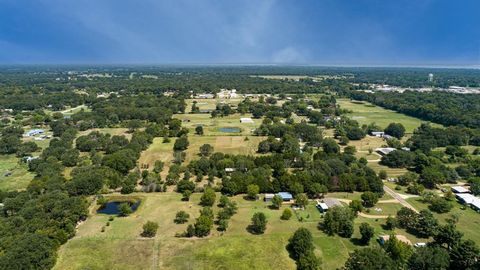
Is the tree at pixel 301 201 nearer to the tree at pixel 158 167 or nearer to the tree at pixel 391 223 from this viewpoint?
the tree at pixel 391 223

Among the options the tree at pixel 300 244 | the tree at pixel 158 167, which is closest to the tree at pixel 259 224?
the tree at pixel 300 244

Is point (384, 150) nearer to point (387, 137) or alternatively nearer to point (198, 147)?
point (387, 137)

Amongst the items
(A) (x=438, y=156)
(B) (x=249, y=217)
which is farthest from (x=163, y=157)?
(A) (x=438, y=156)

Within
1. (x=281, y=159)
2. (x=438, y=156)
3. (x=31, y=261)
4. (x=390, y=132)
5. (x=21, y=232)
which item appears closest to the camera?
(x=31, y=261)

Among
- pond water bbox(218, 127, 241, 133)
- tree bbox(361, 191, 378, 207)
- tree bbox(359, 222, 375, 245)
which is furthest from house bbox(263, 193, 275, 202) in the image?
pond water bbox(218, 127, 241, 133)

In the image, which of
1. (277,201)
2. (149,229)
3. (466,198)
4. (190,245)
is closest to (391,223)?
(277,201)

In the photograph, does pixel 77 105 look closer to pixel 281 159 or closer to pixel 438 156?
pixel 281 159
